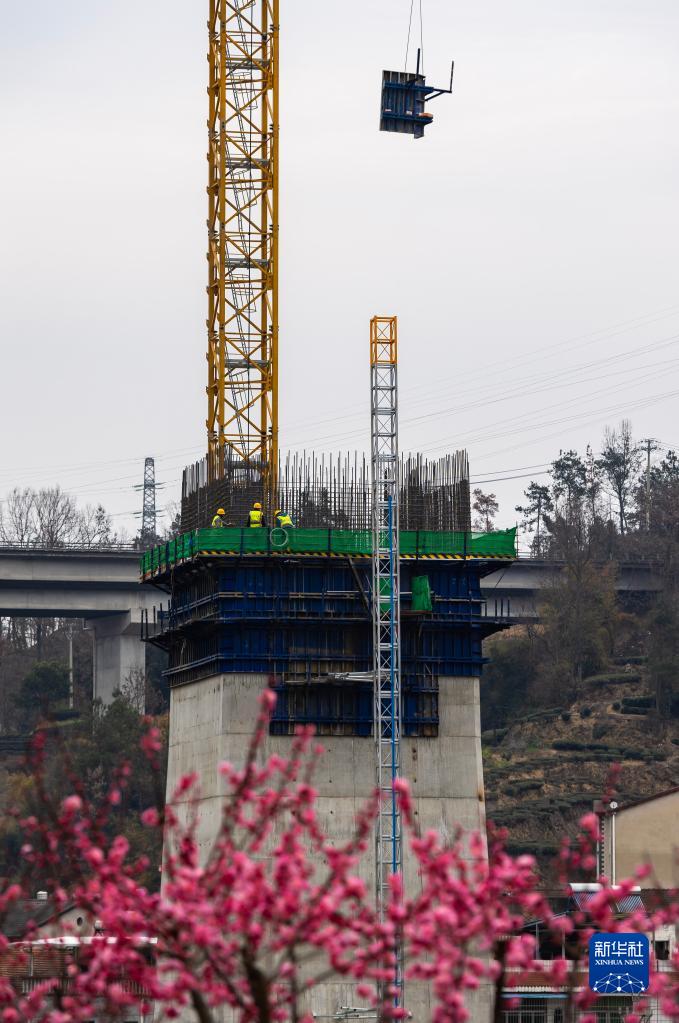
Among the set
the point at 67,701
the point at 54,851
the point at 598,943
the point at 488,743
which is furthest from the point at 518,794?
the point at 54,851

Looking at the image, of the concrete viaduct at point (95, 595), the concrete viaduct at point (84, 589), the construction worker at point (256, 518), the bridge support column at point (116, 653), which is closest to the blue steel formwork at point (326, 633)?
the construction worker at point (256, 518)

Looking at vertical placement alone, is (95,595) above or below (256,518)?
above

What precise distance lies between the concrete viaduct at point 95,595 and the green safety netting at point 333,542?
60543mm

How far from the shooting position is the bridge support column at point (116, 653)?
5950 inches

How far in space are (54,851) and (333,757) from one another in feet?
178

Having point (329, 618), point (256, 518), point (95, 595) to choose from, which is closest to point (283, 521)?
point (256, 518)

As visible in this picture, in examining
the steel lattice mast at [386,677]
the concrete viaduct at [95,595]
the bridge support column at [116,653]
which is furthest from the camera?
the bridge support column at [116,653]

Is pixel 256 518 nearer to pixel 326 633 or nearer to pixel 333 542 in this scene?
pixel 333 542

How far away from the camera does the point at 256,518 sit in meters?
84.4

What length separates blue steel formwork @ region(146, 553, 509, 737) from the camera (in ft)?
269

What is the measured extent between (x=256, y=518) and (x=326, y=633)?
5443 millimetres

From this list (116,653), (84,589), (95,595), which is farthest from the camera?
(116,653)

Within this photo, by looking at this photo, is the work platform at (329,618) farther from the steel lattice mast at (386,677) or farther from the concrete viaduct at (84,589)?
the concrete viaduct at (84,589)

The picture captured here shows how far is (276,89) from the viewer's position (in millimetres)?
100688
